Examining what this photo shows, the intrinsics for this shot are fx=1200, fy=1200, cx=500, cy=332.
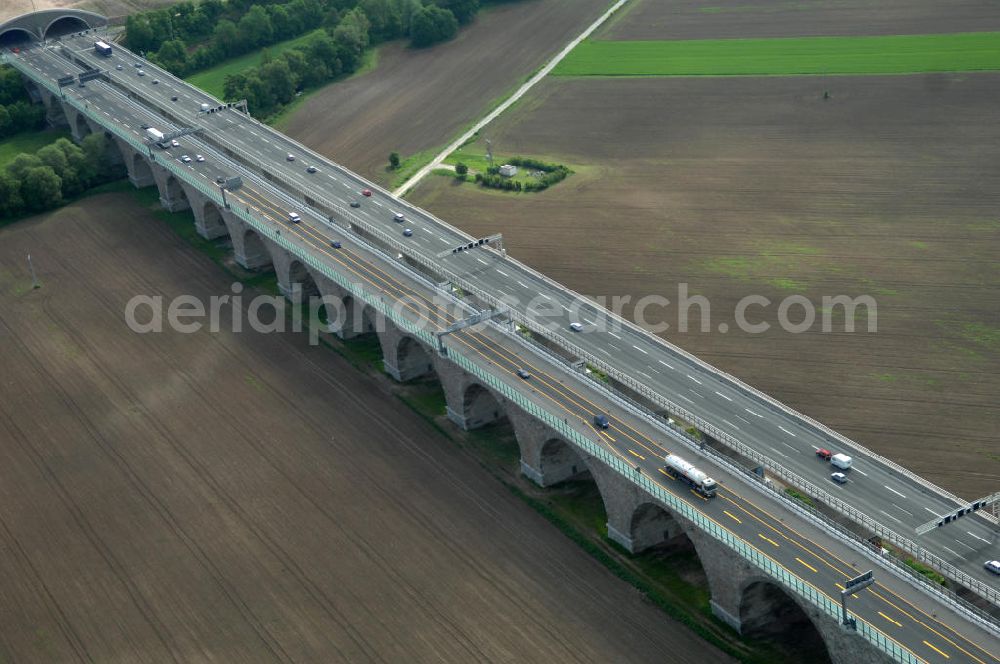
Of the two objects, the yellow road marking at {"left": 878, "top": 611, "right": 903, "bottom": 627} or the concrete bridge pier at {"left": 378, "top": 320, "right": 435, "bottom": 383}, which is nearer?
the yellow road marking at {"left": 878, "top": 611, "right": 903, "bottom": 627}

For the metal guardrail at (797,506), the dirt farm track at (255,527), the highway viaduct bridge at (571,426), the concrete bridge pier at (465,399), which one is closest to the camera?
the metal guardrail at (797,506)

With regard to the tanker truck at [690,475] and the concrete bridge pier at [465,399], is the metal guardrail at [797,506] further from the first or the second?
the concrete bridge pier at [465,399]

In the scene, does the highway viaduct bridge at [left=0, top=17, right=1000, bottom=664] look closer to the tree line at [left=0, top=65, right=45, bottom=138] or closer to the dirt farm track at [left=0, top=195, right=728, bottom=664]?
the dirt farm track at [left=0, top=195, right=728, bottom=664]

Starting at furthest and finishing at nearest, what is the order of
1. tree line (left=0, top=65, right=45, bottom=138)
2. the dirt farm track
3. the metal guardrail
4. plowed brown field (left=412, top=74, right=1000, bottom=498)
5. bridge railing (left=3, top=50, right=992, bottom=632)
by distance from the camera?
tree line (left=0, top=65, right=45, bottom=138)
plowed brown field (left=412, top=74, right=1000, bottom=498)
bridge railing (left=3, top=50, right=992, bottom=632)
the dirt farm track
the metal guardrail

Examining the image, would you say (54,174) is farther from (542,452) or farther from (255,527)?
→ (542,452)

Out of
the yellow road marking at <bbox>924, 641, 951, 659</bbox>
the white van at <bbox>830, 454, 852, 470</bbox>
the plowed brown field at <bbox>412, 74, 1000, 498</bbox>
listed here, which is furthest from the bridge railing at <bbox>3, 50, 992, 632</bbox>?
the plowed brown field at <bbox>412, 74, 1000, 498</bbox>

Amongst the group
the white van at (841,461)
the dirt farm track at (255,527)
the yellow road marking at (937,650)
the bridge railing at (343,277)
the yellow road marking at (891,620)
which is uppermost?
the bridge railing at (343,277)

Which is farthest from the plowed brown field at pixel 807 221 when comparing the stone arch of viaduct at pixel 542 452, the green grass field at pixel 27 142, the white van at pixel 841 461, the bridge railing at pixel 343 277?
the green grass field at pixel 27 142
